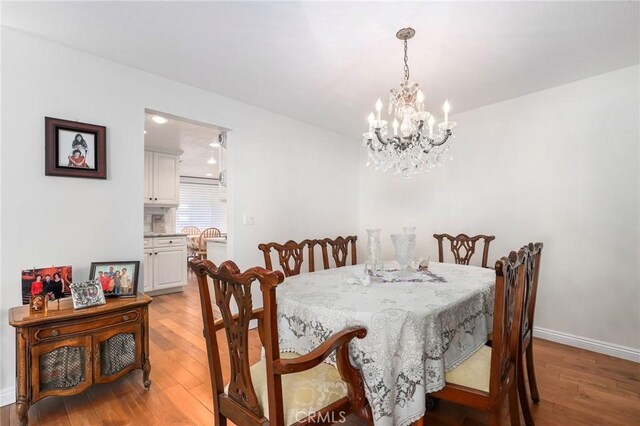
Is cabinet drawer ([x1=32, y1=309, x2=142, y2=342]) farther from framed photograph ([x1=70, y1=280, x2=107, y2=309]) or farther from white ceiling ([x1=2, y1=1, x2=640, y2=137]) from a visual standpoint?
white ceiling ([x1=2, y1=1, x2=640, y2=137])

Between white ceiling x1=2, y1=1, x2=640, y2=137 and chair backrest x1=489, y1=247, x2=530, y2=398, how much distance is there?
1434mm

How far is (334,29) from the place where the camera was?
76.4 inches

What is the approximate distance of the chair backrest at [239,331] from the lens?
40.9 inches

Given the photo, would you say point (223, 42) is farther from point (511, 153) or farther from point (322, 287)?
point (511, 153)

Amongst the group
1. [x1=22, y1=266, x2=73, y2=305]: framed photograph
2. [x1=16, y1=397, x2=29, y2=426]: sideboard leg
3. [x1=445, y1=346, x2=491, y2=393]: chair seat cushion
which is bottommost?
[x1=16, y1=397, x2=29, y2=426]: sideboard leg

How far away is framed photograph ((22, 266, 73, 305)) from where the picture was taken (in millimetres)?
1975

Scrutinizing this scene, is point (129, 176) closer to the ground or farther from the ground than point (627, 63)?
closer to the ground

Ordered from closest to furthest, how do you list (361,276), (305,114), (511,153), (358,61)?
(361,276), (358,61), (511,153), (305,114)

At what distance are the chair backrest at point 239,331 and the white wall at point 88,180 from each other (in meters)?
1.54

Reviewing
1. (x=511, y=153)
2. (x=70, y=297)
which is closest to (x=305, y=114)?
(x=511, y=153)

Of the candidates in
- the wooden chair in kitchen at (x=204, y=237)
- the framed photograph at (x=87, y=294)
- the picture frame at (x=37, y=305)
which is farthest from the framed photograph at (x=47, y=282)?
the wooden chair in kitchen at (x=204, y=237)

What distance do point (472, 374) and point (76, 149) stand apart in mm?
2777

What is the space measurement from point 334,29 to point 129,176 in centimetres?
188

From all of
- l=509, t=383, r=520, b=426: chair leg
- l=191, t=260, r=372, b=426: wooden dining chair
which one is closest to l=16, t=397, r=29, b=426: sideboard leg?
l=191, t=260, r=372, b=426: wooden dining chair
